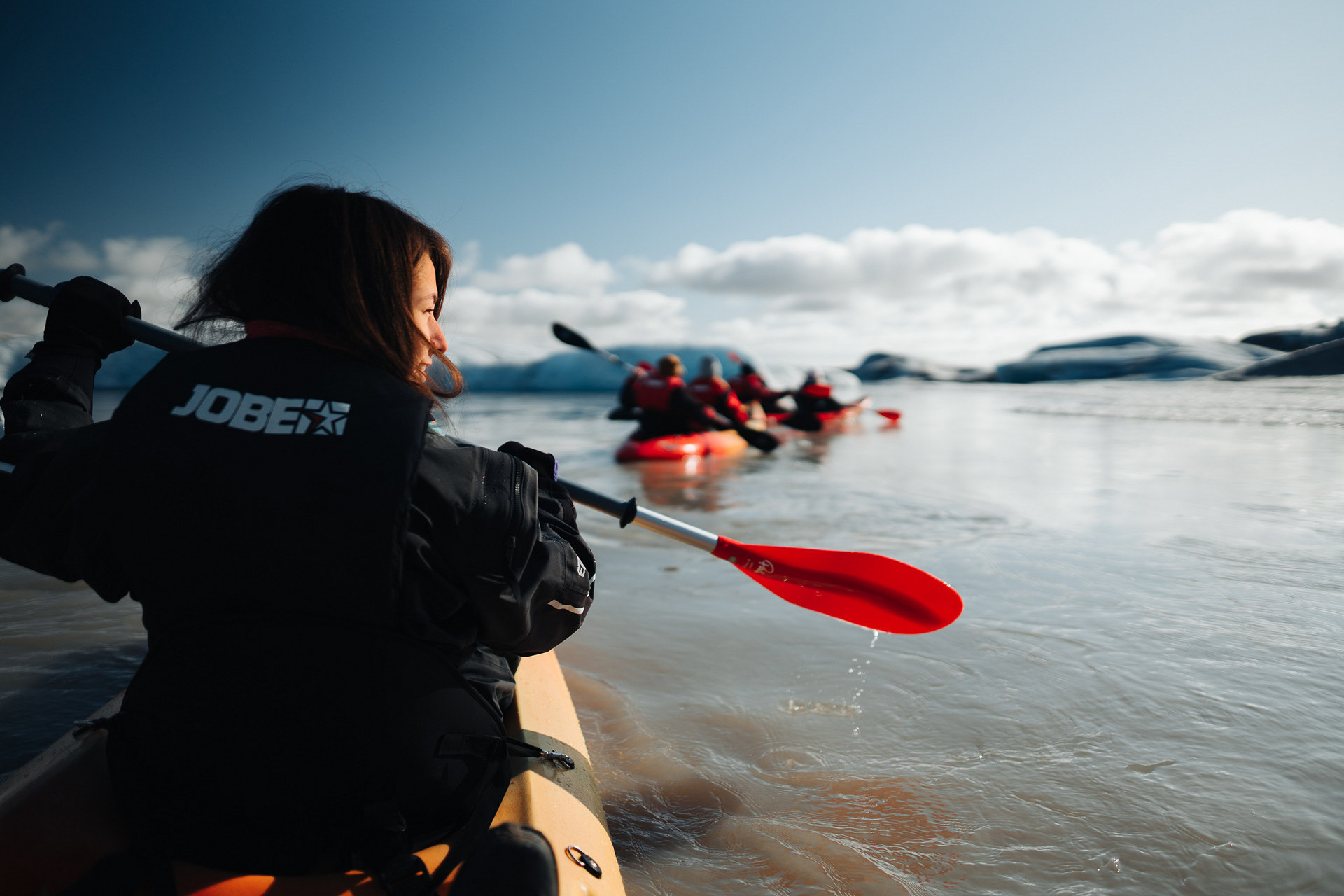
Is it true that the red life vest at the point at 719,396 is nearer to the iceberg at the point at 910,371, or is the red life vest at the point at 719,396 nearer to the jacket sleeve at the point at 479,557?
the jacket sleeve at the point at 479,557

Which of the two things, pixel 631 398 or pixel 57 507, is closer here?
pixel 57 507

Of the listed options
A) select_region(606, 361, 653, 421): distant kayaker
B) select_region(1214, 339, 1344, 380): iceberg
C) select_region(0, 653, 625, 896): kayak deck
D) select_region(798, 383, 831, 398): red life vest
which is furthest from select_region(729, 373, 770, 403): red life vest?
select_region(1214, 339, 1344, 380): iceberg

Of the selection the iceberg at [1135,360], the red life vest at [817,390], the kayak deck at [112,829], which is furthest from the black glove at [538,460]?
the iceberg at [1135,360]

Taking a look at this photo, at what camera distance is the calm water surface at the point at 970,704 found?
186 centimetres

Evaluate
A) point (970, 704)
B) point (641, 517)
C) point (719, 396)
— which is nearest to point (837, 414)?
point (719, 396)

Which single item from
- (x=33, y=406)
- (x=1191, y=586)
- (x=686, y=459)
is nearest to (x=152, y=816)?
(x=33, y=406)

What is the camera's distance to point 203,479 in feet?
3.08

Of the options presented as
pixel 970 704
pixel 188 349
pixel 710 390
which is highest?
pixel 188 349

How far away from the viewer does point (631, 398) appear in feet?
34.6

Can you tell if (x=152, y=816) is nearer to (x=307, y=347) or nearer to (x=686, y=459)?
(x=307, y=347)

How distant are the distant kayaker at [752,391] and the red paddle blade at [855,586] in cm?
1012

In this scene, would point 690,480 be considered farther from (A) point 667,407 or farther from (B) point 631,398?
(B) point 631,398

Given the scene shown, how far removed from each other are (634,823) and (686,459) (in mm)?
6809

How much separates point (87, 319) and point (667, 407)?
7.51 metres
